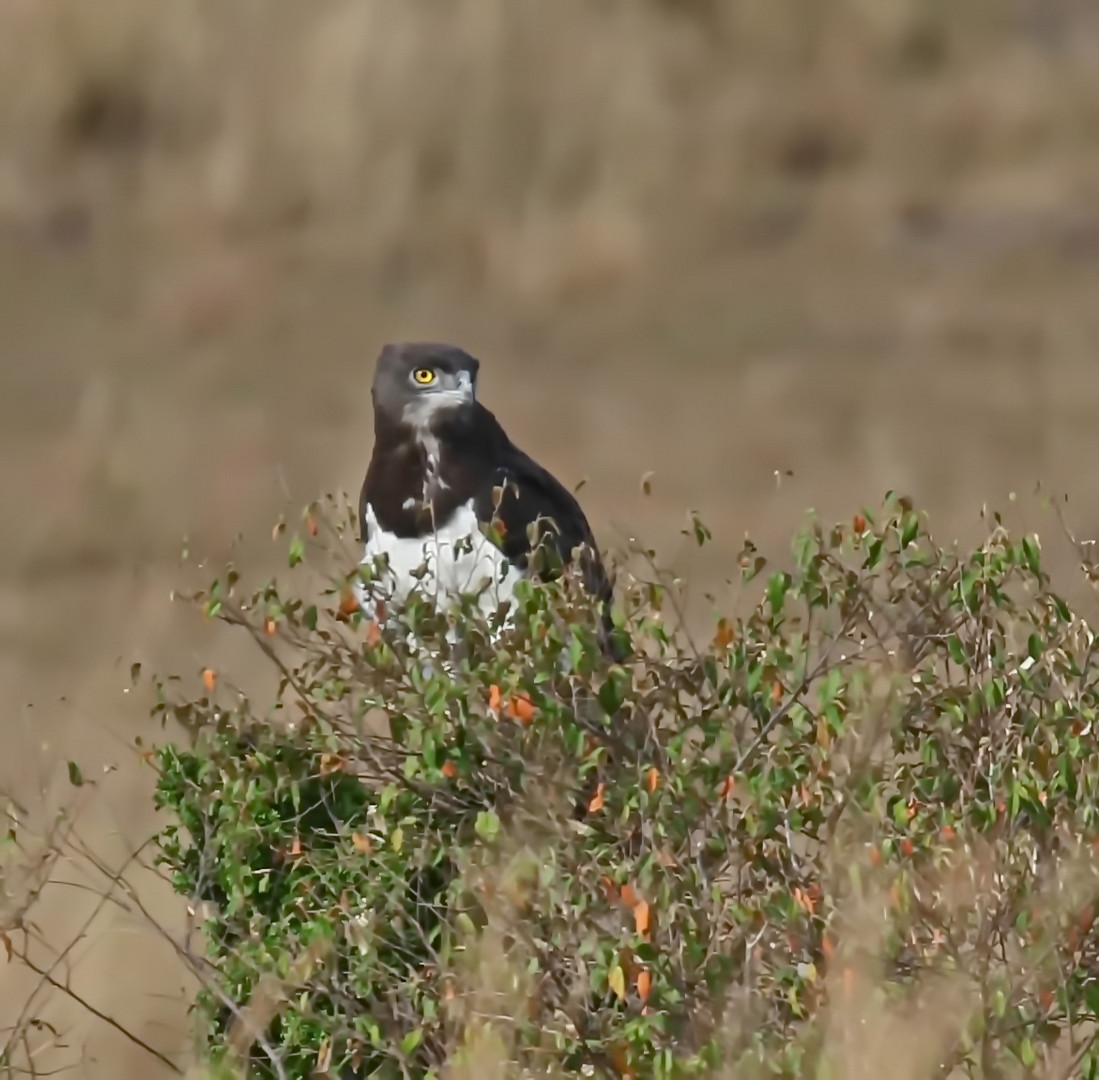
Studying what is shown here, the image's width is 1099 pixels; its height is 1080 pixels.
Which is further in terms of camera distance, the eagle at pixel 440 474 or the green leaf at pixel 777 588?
the eagle at pixel 440 474

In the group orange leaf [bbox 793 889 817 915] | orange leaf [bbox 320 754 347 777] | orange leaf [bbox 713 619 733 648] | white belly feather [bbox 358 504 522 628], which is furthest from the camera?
white belly feather [bbox 358 504 522 628]

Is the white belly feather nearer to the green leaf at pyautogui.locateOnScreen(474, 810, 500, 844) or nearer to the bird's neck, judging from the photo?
the bird's neck

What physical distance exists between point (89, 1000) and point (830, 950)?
323cm

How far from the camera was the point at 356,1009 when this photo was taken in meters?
4.34

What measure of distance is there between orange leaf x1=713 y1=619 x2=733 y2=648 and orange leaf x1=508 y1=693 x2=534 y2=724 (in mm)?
337

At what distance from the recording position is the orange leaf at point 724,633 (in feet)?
13.4

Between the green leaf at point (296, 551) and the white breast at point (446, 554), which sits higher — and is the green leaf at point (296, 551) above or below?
below

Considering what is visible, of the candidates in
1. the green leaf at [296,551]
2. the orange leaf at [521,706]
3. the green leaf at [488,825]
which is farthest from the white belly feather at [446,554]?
the green leaf at [488,825]

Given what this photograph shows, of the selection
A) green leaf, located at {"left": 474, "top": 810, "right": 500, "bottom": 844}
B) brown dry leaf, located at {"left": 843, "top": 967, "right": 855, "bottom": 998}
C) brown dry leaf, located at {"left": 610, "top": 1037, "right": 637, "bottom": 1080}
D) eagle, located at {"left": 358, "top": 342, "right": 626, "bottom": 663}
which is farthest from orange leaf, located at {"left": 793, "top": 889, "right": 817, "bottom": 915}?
eagle, located at {"left": 358, "top": 342, "right": 626, "bottom": 663}

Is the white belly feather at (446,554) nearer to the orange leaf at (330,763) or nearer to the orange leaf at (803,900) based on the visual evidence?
the orange leaf at (330,763)

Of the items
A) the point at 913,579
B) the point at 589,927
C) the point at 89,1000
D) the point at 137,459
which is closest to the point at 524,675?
the point at 589,927

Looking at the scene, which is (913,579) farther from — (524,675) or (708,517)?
(708,517)

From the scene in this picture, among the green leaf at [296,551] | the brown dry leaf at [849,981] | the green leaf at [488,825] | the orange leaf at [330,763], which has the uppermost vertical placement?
the green leaf at [296,551]

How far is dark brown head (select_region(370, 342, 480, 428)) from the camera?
5.48 metres
